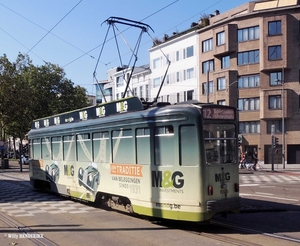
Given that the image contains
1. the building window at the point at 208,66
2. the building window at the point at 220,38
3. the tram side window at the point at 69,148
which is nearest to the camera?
the tram side window at the point at 69,148

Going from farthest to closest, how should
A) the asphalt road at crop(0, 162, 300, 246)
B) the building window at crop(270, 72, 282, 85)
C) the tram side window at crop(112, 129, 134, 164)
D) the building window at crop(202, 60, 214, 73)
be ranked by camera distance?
the building window at crop(202, 60, 214, 73) < the building window at crop(270, 72, 282, 85) < the tram side window at crop(112, 129, 134, 164) < the asphalt road at crop(0, 162, 300, 246)

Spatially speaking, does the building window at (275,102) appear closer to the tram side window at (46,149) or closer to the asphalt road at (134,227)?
the asphalt road at (134,227)

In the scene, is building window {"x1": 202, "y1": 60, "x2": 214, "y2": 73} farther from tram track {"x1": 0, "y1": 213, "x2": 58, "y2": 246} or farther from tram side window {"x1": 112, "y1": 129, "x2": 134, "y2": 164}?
tram track {"x1": 0, "y1": 213, "x2": 58, "y2": 246}

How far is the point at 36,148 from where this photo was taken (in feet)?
61.4

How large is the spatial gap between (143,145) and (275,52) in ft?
117

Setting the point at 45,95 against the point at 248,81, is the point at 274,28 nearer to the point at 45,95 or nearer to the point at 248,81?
the point at 248,81

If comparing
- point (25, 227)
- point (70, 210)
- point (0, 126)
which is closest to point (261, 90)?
point (0, 126)

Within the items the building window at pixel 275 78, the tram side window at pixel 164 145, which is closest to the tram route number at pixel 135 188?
the tram side window at pixel 164 145

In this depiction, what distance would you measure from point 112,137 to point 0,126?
37.8m

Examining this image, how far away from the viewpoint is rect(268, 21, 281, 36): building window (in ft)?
140

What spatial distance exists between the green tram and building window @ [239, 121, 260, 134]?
111 ft

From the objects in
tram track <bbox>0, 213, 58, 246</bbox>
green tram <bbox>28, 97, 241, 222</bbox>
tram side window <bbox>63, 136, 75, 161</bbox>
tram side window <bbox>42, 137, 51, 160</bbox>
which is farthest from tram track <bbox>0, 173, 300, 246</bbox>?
tram side window <bbox>42, 137, 51, 160</bbox>

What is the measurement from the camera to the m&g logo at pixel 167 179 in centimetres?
946

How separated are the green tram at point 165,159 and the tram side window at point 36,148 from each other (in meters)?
5.75
